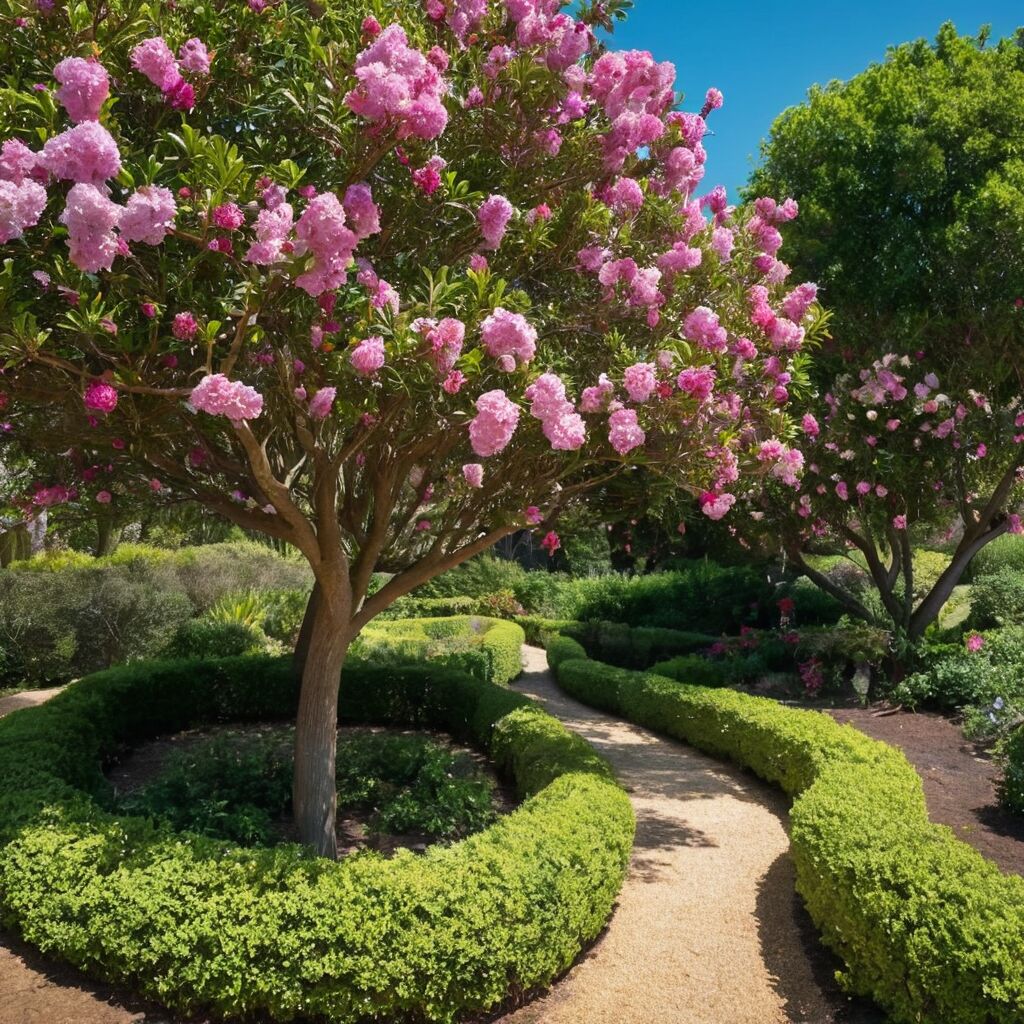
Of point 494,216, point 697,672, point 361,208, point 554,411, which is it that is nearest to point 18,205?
point 361,208

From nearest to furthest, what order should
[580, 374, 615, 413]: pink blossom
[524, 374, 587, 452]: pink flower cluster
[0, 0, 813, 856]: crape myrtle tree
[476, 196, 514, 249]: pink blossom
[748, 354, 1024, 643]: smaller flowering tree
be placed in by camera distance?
1. [0, 0, 813, 856]: crape myrtle tree
2. [524, 374, 587, 452]: pink flower cluster
3. [476, 196, 514, 249]: pink blossom
4. [580, 374, 615, 413]: pink blossom
5. [748, 354, 1024, 643]: smaller flowering tree

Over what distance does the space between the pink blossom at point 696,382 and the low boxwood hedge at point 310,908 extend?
8.08 ft

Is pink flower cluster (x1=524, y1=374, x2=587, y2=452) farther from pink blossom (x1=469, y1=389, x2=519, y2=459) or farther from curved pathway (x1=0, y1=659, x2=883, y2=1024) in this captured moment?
curved pathway (x1=0, y1=659, x2=883, y2=1024)

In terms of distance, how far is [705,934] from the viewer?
4836mm

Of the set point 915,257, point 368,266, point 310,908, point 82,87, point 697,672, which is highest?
point 915,257

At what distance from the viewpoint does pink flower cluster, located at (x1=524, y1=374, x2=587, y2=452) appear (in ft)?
13.9

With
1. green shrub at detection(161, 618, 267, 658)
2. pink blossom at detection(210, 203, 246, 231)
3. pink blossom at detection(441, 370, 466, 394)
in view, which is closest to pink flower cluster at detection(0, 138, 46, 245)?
pink blossom at detection(210, 203, 246, 231)

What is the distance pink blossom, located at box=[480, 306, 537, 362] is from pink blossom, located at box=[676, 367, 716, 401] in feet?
3.17

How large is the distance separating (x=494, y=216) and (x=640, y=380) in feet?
→ 3.77

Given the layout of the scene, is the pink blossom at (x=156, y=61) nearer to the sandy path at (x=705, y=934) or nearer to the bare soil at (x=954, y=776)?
the sandy path at (x=705, y=934)

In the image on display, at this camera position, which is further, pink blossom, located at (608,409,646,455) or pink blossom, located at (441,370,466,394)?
pink blossom, located at (608,409,646,455)

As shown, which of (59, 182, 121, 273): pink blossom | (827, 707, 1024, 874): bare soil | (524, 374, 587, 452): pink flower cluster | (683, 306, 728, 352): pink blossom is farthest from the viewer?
(827, 707, 1024, 874): bare soil

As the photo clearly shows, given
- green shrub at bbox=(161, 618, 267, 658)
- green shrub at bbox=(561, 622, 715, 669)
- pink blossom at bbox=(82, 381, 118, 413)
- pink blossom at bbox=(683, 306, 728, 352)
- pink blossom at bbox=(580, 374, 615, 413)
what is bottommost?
green shrub at bbox=(161, 618, 267, 658)

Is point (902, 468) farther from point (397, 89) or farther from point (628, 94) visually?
point (397, 89)
